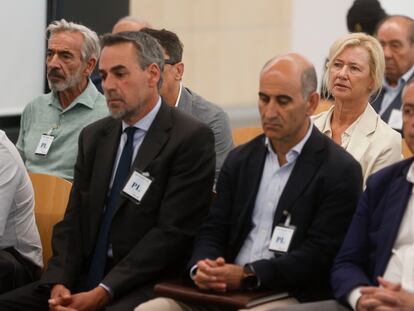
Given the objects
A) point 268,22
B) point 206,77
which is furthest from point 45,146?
point 268,22

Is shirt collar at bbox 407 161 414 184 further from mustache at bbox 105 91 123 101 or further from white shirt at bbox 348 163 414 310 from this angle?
mustache at bbox 105 91 123 101

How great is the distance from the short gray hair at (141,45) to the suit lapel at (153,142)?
0.63 ft

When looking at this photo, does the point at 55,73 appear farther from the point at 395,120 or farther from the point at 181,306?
the point at 395,120

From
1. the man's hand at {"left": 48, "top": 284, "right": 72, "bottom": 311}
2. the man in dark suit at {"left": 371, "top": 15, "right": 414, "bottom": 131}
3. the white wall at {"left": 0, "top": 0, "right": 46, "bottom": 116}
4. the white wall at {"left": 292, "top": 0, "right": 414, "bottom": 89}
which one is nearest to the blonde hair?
the man in dark suit at {"left": 371, "top": 15, "right": 414, "bottom": 131}

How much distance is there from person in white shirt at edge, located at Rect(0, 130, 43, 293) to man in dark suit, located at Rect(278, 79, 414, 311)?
1.34 m

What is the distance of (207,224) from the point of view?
12.1ft

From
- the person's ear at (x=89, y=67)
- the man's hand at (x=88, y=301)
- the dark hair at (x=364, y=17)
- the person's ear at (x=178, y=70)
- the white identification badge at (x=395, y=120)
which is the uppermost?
the dark hair at (x=364, y=17)

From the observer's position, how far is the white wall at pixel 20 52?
20.8 ft

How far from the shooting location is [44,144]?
4918 mm

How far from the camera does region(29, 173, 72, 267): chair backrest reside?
4.31 m

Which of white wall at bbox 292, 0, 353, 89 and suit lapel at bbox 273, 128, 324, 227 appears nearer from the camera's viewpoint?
suit lapel at bbox 273, 128, 324, 227

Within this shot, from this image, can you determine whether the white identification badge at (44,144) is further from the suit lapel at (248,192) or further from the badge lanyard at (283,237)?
the badge lanyard at (283,237)

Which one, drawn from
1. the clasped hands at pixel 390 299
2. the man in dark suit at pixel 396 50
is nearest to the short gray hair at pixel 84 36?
the man in dark suit at pixel 396 50

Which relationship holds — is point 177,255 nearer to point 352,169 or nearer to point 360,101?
point 352,169
